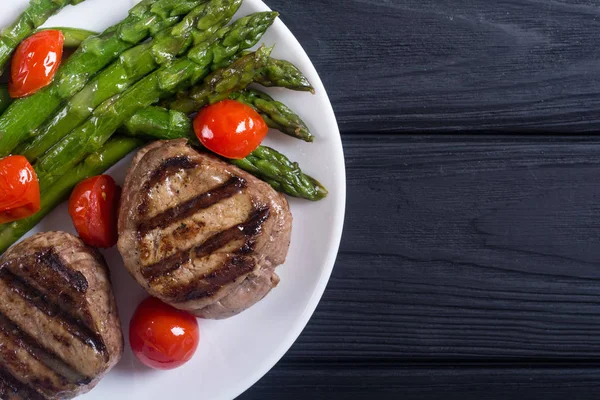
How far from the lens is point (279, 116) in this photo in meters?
3.69

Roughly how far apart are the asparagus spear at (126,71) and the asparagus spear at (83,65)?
0.06 m

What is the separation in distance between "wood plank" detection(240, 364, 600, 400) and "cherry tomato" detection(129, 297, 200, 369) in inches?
33.8

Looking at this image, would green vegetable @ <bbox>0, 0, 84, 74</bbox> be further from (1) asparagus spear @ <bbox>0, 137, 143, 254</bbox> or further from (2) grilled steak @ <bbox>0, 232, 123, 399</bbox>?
(2) grilled steak @ <bbox>0, 232, 123, 399</bbox>

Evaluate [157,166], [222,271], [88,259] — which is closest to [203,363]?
[222,271]

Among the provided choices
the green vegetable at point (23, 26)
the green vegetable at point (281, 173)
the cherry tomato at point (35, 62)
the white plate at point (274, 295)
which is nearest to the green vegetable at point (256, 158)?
the green vegetable at point (281, 173)

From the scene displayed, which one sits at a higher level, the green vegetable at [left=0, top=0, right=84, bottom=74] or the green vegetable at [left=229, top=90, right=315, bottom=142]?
the green vegetable at [left=0, top=0, right=84, bottom=74]

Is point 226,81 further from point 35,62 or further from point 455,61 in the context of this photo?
point 455,61

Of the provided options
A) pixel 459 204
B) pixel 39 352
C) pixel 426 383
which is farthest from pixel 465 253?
pixel 39 352

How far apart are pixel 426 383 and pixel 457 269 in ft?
2.86

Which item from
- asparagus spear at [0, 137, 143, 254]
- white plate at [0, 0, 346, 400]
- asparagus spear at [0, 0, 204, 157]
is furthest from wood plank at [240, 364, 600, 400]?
asparagus spear at [0, 0, 204, 157]

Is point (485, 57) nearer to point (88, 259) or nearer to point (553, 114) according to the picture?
point (553, 114)

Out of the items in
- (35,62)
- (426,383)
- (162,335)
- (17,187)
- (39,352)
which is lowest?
(426,383)

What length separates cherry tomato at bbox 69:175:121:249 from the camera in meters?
3.55

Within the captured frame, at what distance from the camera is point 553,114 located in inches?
170
